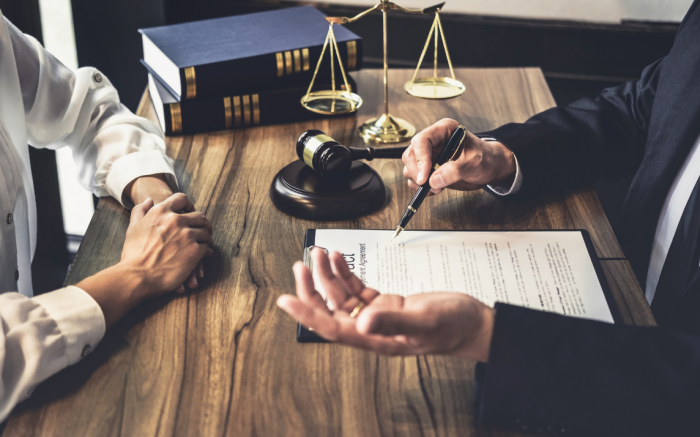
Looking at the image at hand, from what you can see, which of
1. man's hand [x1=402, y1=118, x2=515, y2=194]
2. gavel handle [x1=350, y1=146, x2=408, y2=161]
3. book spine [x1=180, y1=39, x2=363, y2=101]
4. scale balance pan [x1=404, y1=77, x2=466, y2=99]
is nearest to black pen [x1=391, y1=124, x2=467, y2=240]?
man's hand [x1=402, y1=118, x2=515, y2=194]

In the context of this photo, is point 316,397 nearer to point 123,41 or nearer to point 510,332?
point 510,332

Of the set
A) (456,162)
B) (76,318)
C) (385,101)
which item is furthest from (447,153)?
(76,318)

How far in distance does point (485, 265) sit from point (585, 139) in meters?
0.51

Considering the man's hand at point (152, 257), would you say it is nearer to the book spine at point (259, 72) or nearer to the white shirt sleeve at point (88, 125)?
the white shirt sleeve at point (88, 125)

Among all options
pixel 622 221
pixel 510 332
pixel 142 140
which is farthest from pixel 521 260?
pixel 142 140

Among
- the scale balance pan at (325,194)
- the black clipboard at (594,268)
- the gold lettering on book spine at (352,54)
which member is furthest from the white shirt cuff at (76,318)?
the gold lettering on book spine at (352,54)


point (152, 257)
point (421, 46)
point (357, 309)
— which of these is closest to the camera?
point (357, 309)

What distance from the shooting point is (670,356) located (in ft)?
2.23

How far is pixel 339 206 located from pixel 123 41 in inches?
62.4

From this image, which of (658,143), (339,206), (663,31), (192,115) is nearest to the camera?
(339,206)

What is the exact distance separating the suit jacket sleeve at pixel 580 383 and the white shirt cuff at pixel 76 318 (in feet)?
1.62

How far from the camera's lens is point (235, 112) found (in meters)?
1.37

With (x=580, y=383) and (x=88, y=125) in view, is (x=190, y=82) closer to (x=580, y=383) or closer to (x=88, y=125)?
(x=88, y=125)

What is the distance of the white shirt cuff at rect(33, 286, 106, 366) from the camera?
716 mm
